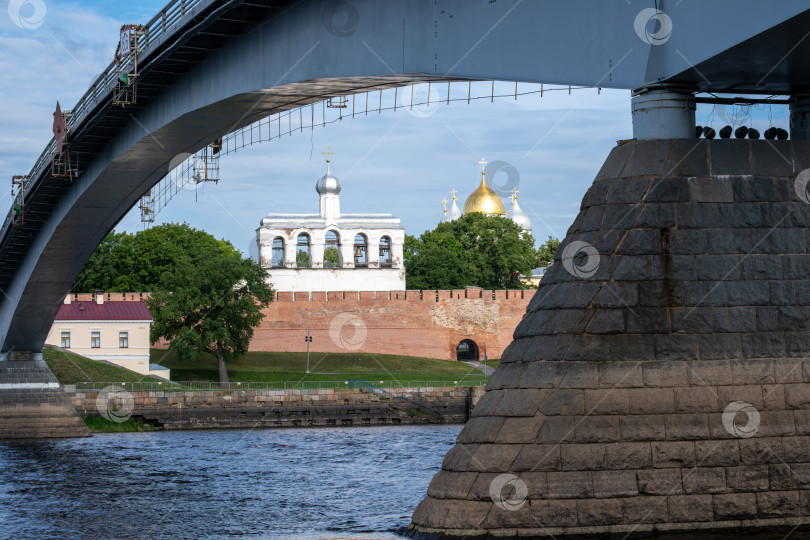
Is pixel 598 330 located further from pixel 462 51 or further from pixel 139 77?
pixel 139 77

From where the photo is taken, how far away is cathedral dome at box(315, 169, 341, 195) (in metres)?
78.6

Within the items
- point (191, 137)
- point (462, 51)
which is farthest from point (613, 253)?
point (191, 137)

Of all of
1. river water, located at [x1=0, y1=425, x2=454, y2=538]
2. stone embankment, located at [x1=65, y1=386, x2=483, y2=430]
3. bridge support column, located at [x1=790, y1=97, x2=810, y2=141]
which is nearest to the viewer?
bridge support column, located at [x1=790, y1=97, x2=810, y2=141]

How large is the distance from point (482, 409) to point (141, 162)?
14242mm

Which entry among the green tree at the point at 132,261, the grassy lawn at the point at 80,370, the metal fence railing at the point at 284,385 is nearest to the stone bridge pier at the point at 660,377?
the metal fence railing at the point at 284,385

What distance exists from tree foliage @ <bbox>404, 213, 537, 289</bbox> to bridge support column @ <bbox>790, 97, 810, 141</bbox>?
69.0 m

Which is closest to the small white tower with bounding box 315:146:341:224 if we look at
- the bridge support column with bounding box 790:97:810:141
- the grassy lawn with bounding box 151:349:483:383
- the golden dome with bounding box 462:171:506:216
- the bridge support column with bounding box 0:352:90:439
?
the grassy lawn with bounding box 151:349:483:383

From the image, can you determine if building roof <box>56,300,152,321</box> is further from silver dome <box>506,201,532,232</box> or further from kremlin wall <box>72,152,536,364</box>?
silver dome <box>506,201,532,232</box>

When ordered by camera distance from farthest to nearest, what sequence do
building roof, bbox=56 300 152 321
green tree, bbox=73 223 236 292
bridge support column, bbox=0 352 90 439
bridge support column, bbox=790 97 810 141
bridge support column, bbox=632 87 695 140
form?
green tree, bbox=73 223 236 292
building roof, bbox=56 300 152 321
bridge support column, bbox=0 352 90 439
bridge support column, bbox=790 97 810 141
bridge support column, bbox=632 87 695 140

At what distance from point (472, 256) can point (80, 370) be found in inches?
1717

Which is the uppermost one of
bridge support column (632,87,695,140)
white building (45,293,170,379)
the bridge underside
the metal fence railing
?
the bridge underside

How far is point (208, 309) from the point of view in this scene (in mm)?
55312

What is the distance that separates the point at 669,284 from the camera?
33.5 feet

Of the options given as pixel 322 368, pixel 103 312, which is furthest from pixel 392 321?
pixel 103 312
